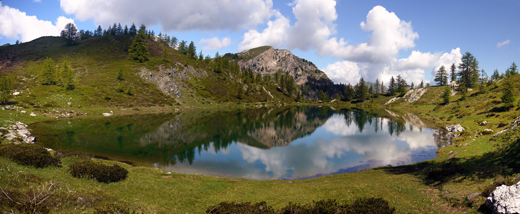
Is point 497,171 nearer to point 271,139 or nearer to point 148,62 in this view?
point 271,139

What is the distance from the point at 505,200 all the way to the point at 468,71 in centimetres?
19178

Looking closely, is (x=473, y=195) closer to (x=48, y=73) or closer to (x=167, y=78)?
(x=48, y=73)

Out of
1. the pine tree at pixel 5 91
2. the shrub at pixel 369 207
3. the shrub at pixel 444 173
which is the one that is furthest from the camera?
the pine tree at pixel 5 91

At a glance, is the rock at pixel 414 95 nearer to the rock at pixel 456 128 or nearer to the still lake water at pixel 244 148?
the rock at pixel 456 128

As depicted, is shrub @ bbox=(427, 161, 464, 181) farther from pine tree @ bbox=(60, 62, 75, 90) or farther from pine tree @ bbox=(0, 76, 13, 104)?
pine tree @ bbox=(60, 62, 75, 90)

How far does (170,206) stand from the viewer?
57.3 feet

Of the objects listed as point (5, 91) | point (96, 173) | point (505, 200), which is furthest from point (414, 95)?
point (5, 91)

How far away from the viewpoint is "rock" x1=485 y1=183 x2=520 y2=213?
37.1ft

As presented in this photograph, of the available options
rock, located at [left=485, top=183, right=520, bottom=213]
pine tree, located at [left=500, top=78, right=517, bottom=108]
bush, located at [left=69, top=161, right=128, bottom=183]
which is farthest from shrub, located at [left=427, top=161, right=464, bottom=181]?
pine tree, located at [left=500, top=78, right=517, bottom=108]

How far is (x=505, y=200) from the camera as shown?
11.8m

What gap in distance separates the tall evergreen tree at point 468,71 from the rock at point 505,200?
18250 centimetres

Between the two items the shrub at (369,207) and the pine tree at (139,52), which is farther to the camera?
the pine tree at (139,52)

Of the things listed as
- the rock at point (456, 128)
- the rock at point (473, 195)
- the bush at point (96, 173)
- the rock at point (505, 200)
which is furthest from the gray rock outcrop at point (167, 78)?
the rock at point (505, 200)

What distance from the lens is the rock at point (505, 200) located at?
11.3 metres
